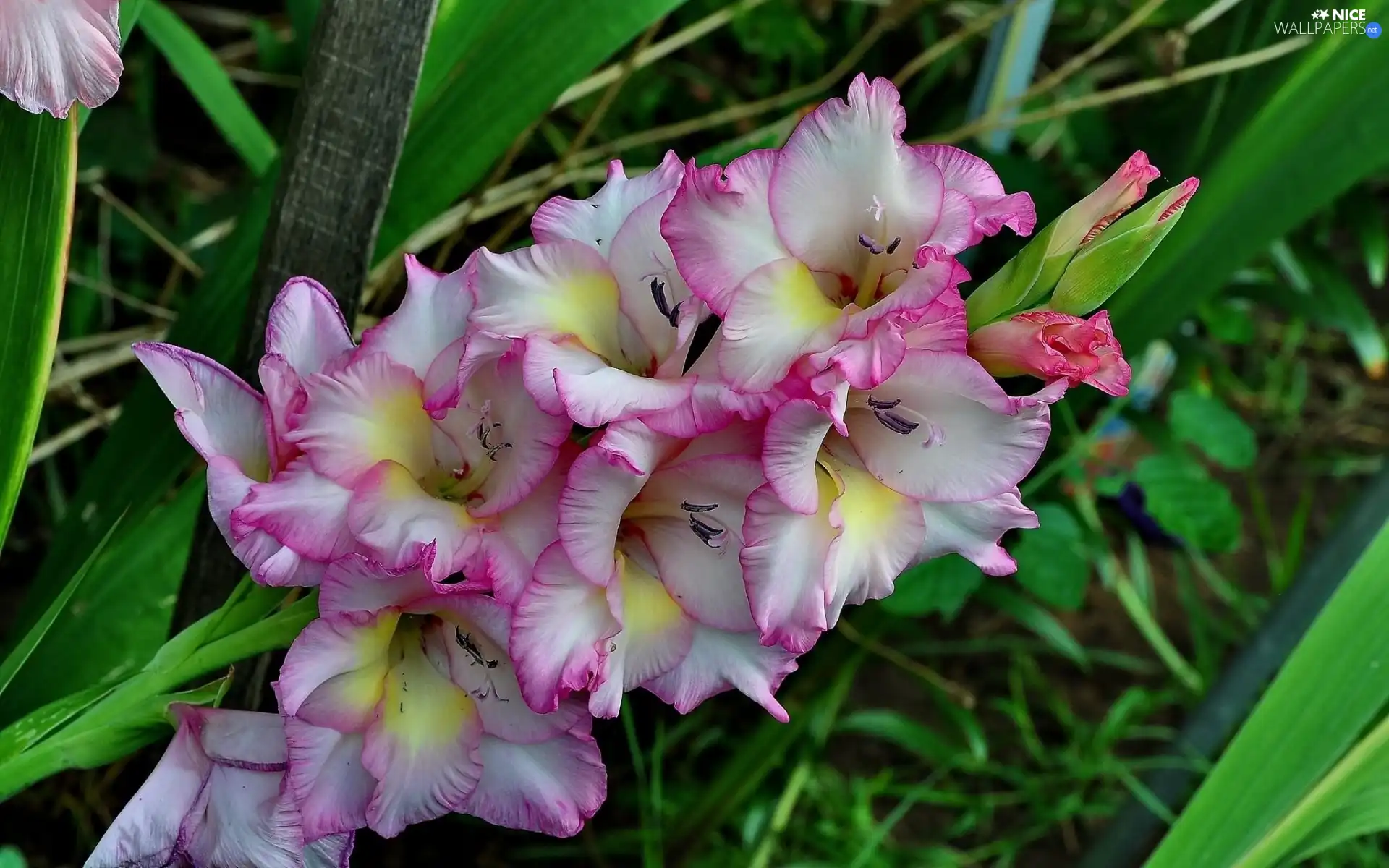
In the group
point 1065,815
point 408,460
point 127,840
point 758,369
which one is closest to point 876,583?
point 758,369

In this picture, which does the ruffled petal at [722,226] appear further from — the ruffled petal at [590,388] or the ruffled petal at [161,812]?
the ruffled petal at [161,812]

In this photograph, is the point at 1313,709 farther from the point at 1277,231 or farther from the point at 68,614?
the point at 68,614

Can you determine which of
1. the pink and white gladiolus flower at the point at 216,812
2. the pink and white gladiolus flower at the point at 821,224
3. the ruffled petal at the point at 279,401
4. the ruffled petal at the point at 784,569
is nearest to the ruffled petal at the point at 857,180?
the pink and white gladiolus flower at the point at 821,224

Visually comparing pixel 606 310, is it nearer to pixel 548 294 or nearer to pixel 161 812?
pixel 548 294

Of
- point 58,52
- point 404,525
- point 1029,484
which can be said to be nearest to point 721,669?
point 404,525

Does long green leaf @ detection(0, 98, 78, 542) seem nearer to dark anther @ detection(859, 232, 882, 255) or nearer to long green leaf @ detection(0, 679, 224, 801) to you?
long green leaf @ detection(0, 679, 224, 801)
